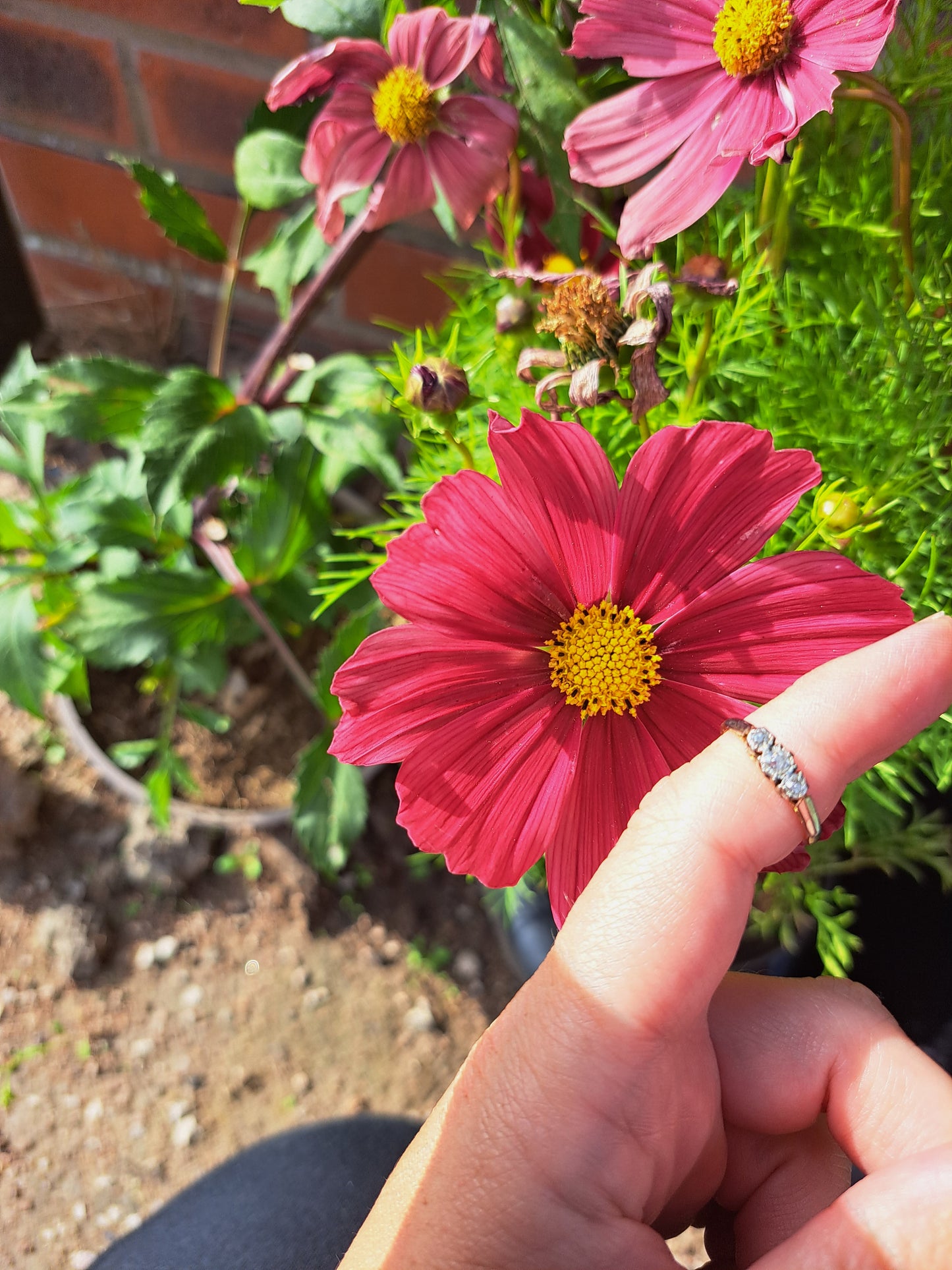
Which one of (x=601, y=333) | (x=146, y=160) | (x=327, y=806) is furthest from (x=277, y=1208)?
(x=146, y=160)

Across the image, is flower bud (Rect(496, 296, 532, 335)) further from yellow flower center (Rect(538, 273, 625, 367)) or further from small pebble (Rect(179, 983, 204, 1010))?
small pebble (Rect(179, 983, 204, 1010))

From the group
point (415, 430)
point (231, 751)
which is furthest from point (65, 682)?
point (415, 430)

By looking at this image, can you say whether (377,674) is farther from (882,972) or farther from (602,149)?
(882,972)

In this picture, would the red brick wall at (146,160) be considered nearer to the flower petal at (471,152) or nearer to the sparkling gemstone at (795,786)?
the flower petal at (471,152)

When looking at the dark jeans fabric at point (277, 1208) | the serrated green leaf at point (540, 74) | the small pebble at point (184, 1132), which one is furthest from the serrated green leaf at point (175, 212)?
the small pebble at point (184, 1132)

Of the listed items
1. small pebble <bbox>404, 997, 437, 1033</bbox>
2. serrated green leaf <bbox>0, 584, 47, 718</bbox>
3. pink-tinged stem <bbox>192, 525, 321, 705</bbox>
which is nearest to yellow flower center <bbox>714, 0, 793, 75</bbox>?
pink-tinged stem <bbox>192, 525, 321, 705</bbox>

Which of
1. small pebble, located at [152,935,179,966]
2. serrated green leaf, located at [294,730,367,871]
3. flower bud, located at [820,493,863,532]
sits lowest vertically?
small pebble, located at [152,935,179,966]

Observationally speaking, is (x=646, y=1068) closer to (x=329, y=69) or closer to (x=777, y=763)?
(x=777, y=763)
